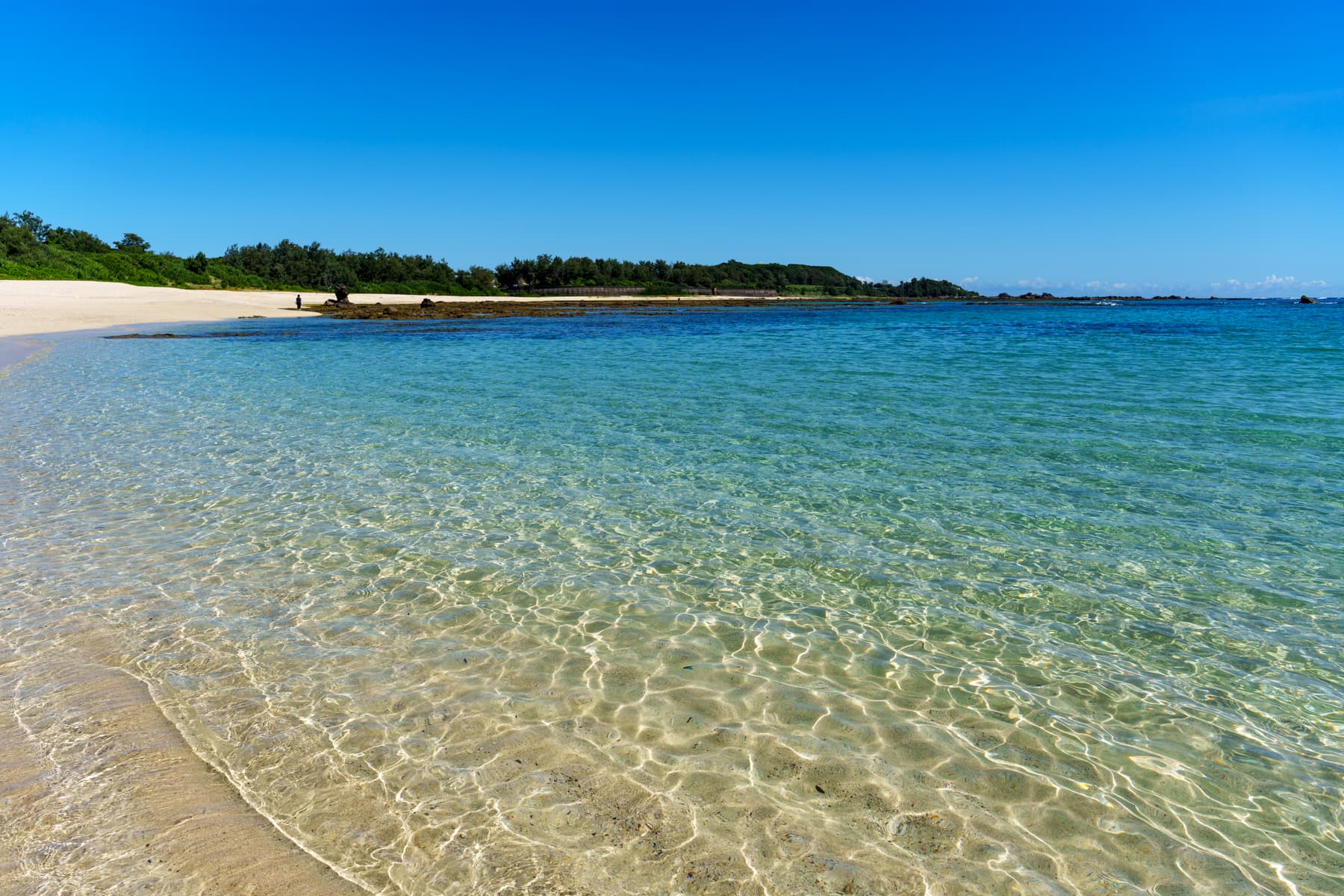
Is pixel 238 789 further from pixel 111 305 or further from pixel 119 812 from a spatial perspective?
pixel 111 305

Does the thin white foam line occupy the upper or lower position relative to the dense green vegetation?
lower

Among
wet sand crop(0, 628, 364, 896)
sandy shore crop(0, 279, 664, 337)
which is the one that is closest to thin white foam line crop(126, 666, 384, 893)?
wet sand crop(0, 628, 364, 896)

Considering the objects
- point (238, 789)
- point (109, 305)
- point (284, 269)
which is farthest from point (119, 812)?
point (284, 269)

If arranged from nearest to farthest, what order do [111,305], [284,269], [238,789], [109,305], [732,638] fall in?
[238,789]
[732,638]
[109,305]
[111,305]
[284,269]

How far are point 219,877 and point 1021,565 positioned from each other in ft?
21.6

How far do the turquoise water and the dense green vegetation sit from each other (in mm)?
70615

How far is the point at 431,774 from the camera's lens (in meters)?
4.07

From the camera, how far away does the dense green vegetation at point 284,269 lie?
71312 millimetres

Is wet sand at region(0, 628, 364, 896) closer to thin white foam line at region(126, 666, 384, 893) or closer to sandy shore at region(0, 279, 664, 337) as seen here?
thin white foam line at region(126, 666, 384, 893)

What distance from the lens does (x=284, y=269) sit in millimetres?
110062

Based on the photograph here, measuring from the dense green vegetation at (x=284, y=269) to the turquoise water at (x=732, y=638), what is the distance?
232ft

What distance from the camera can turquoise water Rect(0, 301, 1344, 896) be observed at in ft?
12.0

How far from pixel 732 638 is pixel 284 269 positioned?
121723 millimetres

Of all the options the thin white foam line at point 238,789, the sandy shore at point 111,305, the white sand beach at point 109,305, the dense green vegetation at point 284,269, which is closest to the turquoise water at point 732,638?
the thin white foam line at point 238,789
